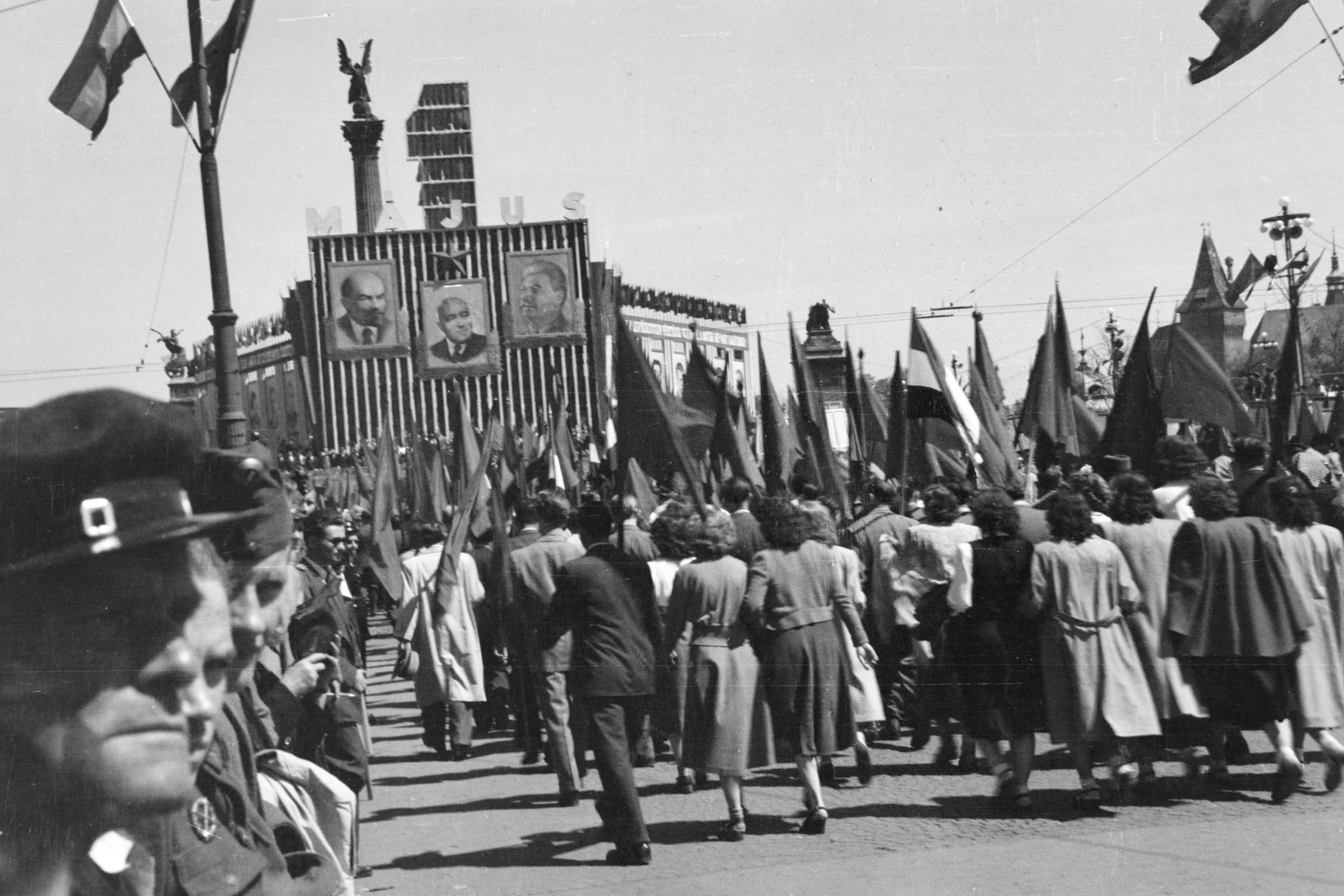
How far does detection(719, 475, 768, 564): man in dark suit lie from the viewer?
378 inches

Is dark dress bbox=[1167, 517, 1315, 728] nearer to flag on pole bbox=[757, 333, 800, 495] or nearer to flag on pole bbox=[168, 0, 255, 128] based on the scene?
flag on pole bbox=[757, 333, 800, 495]

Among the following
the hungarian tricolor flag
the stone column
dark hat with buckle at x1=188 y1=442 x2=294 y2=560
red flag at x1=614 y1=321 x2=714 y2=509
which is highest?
the stone column

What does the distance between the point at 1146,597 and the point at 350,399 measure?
79.8m

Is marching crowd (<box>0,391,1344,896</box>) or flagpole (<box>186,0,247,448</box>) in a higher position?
flagpole (<box>186,0,247,448</box>)

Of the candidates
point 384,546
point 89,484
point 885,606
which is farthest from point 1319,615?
point 89,484

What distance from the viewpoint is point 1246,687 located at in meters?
7.42

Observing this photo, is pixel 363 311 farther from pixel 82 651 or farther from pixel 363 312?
pixel 82 651

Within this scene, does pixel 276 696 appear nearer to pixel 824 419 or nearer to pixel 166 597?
pixel 166 597

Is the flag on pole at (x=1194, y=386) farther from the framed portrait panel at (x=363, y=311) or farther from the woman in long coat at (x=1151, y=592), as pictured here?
the framed portrait panel at (x=363, y=311)

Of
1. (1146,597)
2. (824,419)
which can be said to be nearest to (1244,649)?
(1146,597)

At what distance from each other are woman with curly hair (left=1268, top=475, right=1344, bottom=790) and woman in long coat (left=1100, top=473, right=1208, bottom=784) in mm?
501

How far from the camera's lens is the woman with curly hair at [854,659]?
25.4ft

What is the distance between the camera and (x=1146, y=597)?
766 cm

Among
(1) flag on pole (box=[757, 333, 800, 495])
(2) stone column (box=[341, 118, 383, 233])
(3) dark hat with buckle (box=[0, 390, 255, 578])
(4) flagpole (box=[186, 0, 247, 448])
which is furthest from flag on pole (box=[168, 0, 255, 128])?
(2) stone column (box=[341, 118, 383, 233])
